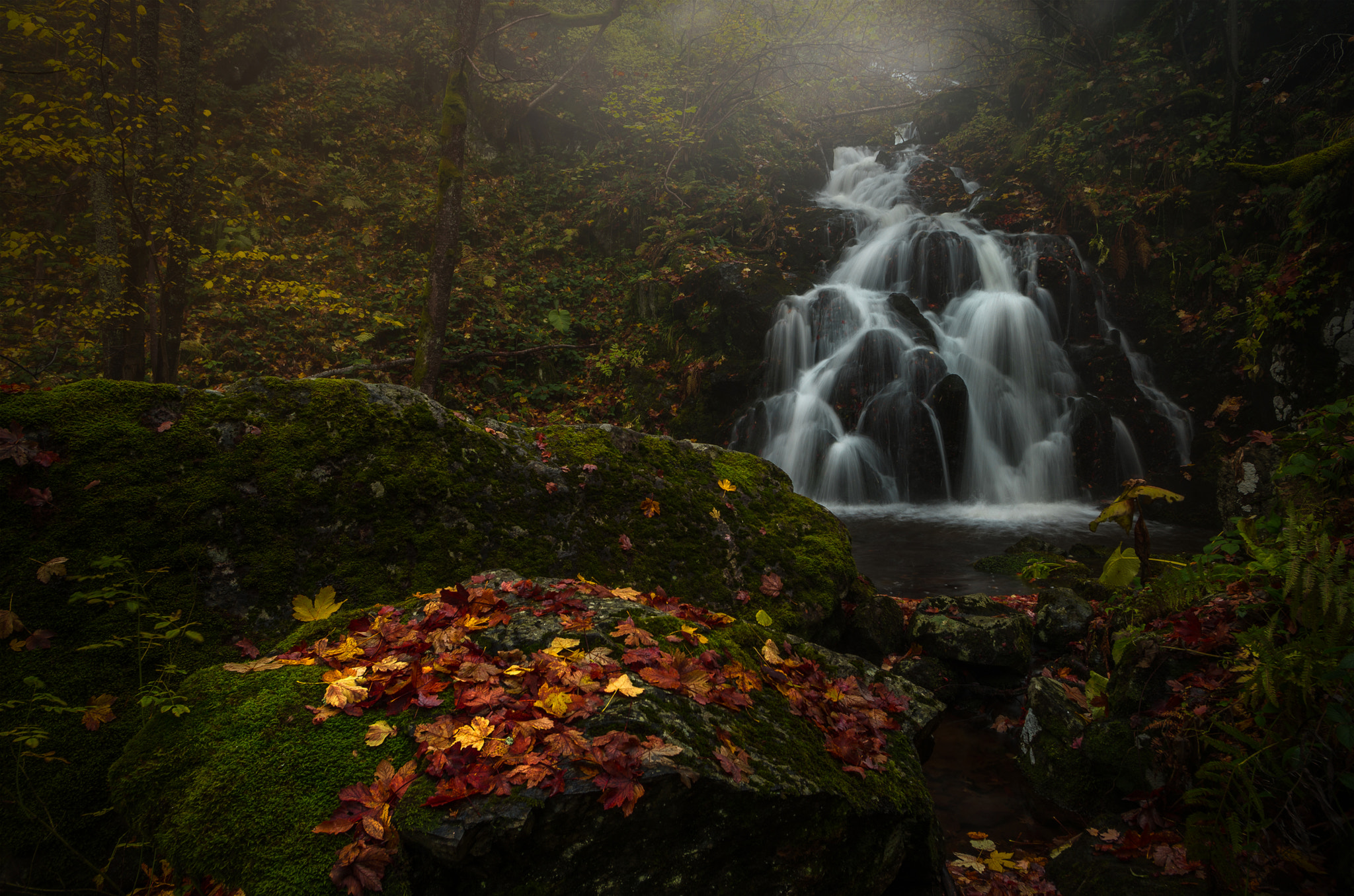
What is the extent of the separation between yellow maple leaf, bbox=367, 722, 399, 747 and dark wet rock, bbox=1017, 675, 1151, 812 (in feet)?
12.4

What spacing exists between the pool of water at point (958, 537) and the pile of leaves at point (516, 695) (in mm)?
4668

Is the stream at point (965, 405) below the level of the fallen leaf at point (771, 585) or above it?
above

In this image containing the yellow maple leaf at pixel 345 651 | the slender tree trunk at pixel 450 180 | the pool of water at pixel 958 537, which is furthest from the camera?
the slender tree trunk at pixel 450 180

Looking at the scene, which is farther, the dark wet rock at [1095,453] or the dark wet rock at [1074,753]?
the dark wet rock at [1095,453]

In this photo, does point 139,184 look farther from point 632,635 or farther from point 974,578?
point 974,578

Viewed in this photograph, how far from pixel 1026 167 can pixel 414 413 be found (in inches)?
763

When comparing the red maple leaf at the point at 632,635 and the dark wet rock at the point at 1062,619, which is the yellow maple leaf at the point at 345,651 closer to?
the red maple leaf at the point at 632,635

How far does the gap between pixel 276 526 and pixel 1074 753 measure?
484 centimetres

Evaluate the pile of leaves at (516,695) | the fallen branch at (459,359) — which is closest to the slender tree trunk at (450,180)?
the fallen branch at (459,359)

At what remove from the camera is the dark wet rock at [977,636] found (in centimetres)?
492

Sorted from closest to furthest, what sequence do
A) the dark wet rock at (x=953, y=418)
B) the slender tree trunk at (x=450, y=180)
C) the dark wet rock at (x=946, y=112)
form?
1. the slender tree trunk at (x=450, y=180)
2. the dark wet rock at (x=953, y=418)
3. the dark wet rock at (x=946, y=112)

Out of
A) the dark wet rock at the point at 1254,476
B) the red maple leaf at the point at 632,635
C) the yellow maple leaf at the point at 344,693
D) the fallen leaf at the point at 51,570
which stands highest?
the dark wet rock at the point at 1254,476

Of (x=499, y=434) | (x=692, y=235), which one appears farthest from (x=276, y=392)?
(x=692, y=235)

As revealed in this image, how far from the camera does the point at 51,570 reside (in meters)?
2.46
